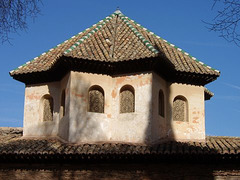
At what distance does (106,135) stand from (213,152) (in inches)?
139

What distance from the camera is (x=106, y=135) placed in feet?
47.7

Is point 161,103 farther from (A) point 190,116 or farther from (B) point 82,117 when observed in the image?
(B) point 82,117

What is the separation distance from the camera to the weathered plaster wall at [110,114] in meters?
14.2

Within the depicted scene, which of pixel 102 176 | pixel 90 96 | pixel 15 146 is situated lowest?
pixel 102 176

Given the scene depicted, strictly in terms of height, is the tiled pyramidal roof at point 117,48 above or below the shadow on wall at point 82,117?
above

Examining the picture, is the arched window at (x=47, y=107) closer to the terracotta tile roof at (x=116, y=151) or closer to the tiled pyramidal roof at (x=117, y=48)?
the tiled pyramidal roof at (x=117, y=48)

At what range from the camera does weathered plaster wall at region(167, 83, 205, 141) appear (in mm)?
15203

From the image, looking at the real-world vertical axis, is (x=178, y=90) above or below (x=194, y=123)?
above

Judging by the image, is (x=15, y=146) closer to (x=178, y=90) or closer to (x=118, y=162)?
(x=118, y=162)

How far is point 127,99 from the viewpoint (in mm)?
14828

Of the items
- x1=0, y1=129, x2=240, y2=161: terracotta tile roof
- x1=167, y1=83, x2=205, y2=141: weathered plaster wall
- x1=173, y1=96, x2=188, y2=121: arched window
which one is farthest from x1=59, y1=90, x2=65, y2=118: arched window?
x1=173, y1=96, x2=188, y2=121: arched window

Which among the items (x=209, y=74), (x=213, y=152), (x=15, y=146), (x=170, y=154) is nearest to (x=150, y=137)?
(x=170, y=154)

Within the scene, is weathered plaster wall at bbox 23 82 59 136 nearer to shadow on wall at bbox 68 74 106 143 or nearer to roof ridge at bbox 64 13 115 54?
shadow on wall at bbox 68 74 106 143

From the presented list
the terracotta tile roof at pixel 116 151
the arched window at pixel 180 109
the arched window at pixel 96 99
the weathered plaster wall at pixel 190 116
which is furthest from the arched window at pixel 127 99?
the arched window at pixel 180 109
